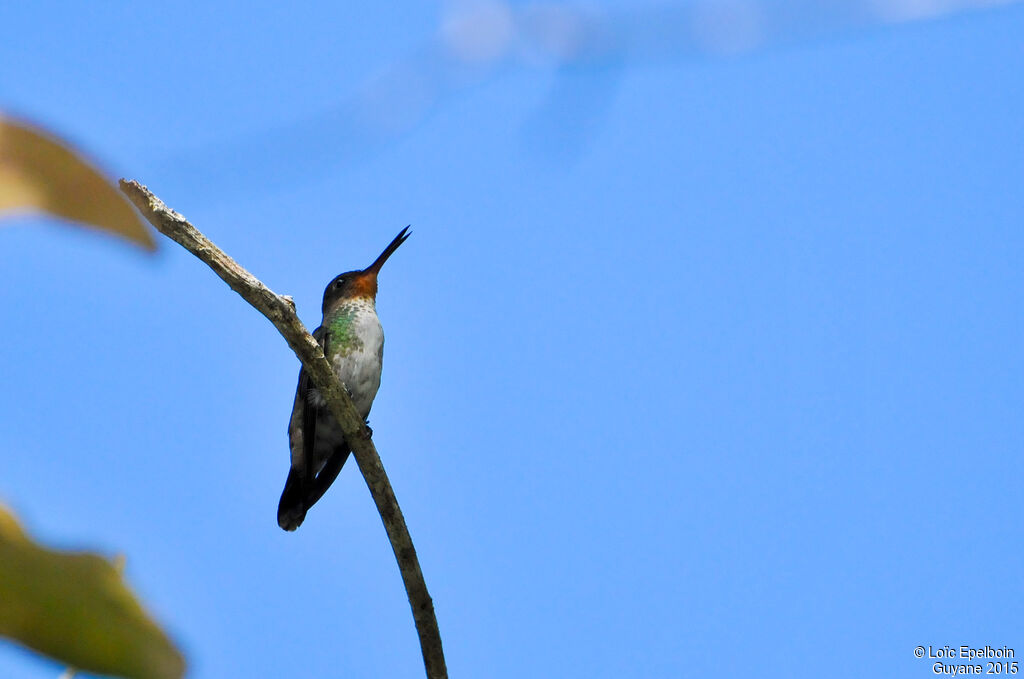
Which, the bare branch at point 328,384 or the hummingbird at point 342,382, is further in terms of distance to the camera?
the hummingbird at point 342,382

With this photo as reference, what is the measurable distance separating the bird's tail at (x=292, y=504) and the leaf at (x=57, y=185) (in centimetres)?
571

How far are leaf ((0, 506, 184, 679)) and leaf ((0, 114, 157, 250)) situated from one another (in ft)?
1.06

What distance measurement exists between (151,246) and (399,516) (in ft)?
13.7

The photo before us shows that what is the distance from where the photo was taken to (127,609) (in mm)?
901

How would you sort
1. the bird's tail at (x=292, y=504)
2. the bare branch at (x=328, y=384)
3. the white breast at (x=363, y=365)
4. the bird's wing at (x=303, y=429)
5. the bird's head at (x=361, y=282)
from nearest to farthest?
the bare branch at (x=328, y=384) → the bird's tail at (x=292, y=504) → the bird's wing at (x=303, y=429) → the white breast at (x=363, y=365) → the bird's head at (x=361, y=282)

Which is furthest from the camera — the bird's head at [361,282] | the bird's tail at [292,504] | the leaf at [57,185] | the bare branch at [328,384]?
the bird's head at [361,282]

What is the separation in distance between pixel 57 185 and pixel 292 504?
579 cm

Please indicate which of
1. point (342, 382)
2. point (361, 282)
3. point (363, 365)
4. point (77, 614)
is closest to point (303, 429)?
point (342, 382)

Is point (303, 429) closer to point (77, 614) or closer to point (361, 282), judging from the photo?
point (361, 282)

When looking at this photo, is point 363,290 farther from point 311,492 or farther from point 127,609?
point 127,609

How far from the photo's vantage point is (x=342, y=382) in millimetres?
6410

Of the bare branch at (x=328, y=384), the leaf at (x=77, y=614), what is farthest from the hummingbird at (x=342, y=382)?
the leaf at (x=77, y=614)

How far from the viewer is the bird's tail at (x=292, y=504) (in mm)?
6348

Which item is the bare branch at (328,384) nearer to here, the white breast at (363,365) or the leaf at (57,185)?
the white breast at (363,365)
